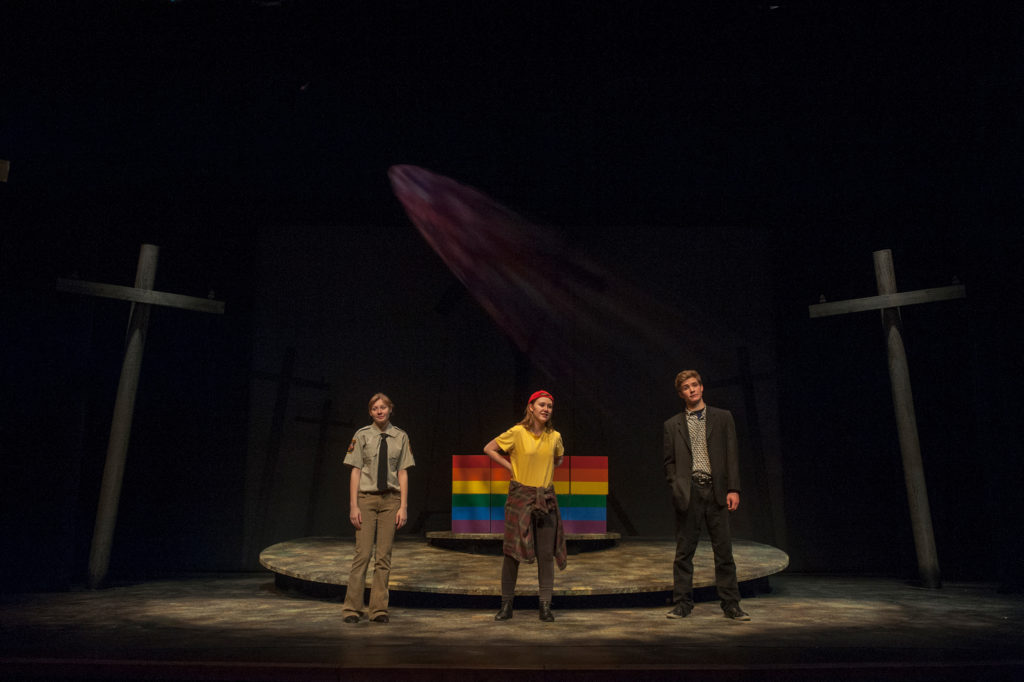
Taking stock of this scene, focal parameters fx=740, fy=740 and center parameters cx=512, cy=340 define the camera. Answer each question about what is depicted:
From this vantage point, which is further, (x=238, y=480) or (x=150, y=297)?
(x=238, y=480)

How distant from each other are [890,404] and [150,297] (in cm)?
756

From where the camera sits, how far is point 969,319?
707 cm

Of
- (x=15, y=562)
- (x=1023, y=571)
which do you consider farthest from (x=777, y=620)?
(x=15, y=562)

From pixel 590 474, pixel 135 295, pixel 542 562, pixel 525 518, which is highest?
pixel 135 295

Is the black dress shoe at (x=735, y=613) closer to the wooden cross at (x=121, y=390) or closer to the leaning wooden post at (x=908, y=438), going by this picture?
the leaning wooden post at (x=908, y=438)

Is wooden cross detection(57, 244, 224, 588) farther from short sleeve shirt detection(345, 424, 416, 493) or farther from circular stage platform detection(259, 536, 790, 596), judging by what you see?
short sleeve shirt detection(345, 424, 416, 493)

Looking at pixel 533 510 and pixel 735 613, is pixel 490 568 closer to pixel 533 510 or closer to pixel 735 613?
pixel 533 510

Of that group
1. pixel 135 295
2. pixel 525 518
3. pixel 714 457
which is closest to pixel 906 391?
pixel 714 457

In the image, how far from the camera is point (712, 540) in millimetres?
5172

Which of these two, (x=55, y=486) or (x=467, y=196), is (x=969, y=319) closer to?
(x=467, y=196)

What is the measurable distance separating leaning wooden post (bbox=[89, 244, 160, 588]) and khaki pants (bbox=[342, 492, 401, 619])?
2.79 metres

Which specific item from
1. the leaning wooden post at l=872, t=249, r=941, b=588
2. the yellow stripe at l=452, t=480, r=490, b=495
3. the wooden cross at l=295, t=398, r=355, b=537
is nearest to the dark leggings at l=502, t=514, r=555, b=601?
the yellow stripe at l=452, t=480, r=490, b=495

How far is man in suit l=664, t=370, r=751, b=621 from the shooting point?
5180mm

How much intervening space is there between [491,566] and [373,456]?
1831mm
